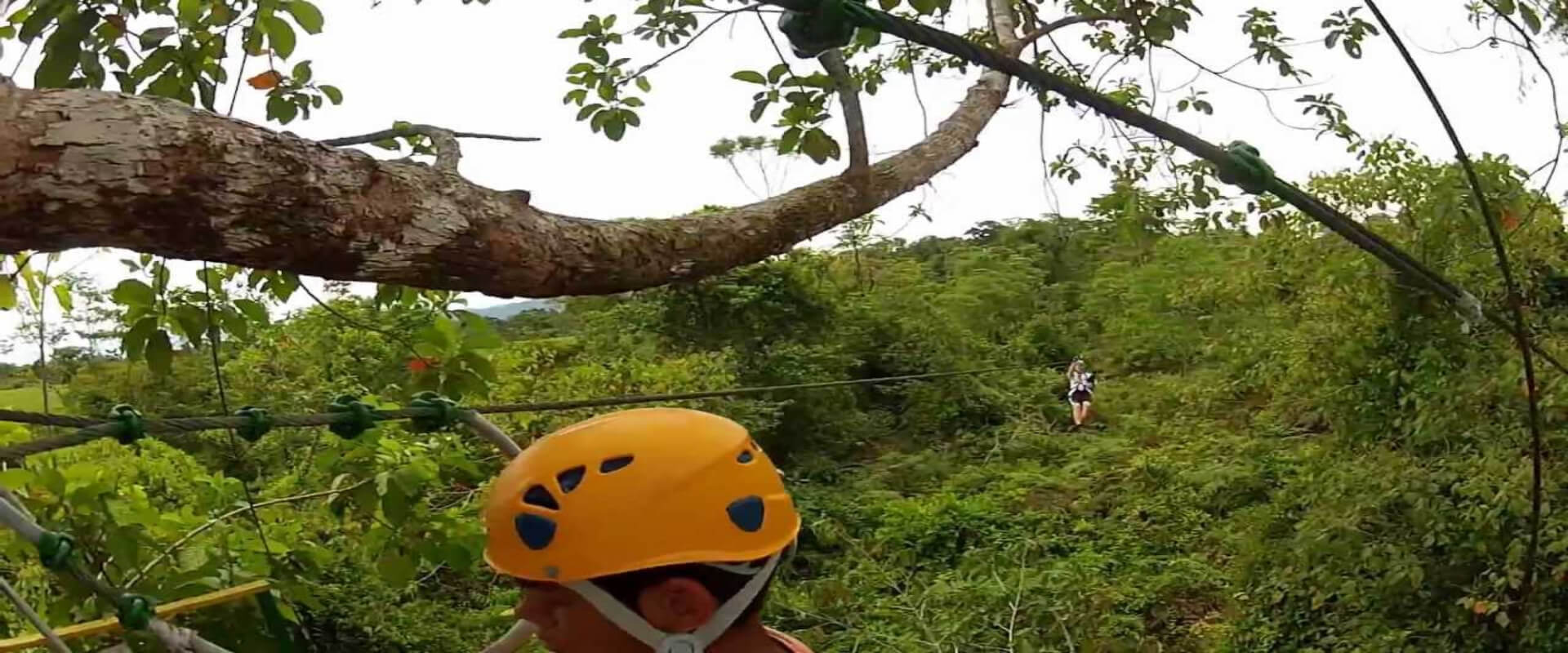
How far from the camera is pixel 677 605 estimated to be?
965 mm

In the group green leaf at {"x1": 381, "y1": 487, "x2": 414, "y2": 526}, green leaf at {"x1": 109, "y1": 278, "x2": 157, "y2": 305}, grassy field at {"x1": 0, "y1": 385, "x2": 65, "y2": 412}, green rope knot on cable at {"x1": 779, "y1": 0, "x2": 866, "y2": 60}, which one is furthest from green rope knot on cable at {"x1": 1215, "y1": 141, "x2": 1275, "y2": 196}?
grassy field at {"x1": 0, "y1": 385, "x2": 65, "y2": 412}

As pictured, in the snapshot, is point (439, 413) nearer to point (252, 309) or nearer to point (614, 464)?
point (614, 464)

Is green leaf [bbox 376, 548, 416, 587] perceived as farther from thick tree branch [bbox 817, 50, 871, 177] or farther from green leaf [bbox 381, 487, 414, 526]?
thick tree branch [bbox 817, 50, 871, 177]

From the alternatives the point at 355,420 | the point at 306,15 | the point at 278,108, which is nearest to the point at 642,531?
the point at 355,420

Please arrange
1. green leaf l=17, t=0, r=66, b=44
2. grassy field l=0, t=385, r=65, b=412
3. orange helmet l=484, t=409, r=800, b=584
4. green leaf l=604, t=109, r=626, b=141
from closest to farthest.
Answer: orange helmet l=484, t=409, r=800, b=584 < green leaf l=17, t=0, r=66, b=44 < green leaf l=604, t=109, r=626, b=141 < grassy field l=0, t=385, r=65, b=412

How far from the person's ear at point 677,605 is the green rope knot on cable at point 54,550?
0.43 metres

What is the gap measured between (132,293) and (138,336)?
0.19 ft

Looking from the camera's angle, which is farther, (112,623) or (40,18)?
(40,18)

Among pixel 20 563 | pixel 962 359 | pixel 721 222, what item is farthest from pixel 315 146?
pixel 962 359

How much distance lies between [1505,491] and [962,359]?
17.9ft

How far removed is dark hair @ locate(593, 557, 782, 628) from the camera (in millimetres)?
975

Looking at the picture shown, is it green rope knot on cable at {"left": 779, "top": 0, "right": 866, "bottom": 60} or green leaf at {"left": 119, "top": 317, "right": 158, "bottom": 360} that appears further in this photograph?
green leaf at {"left": 119, "top": 317, "right": 158, "bottom": 360}

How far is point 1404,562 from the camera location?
3.48 metres

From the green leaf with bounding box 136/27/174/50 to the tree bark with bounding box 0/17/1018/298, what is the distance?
0.75 m
